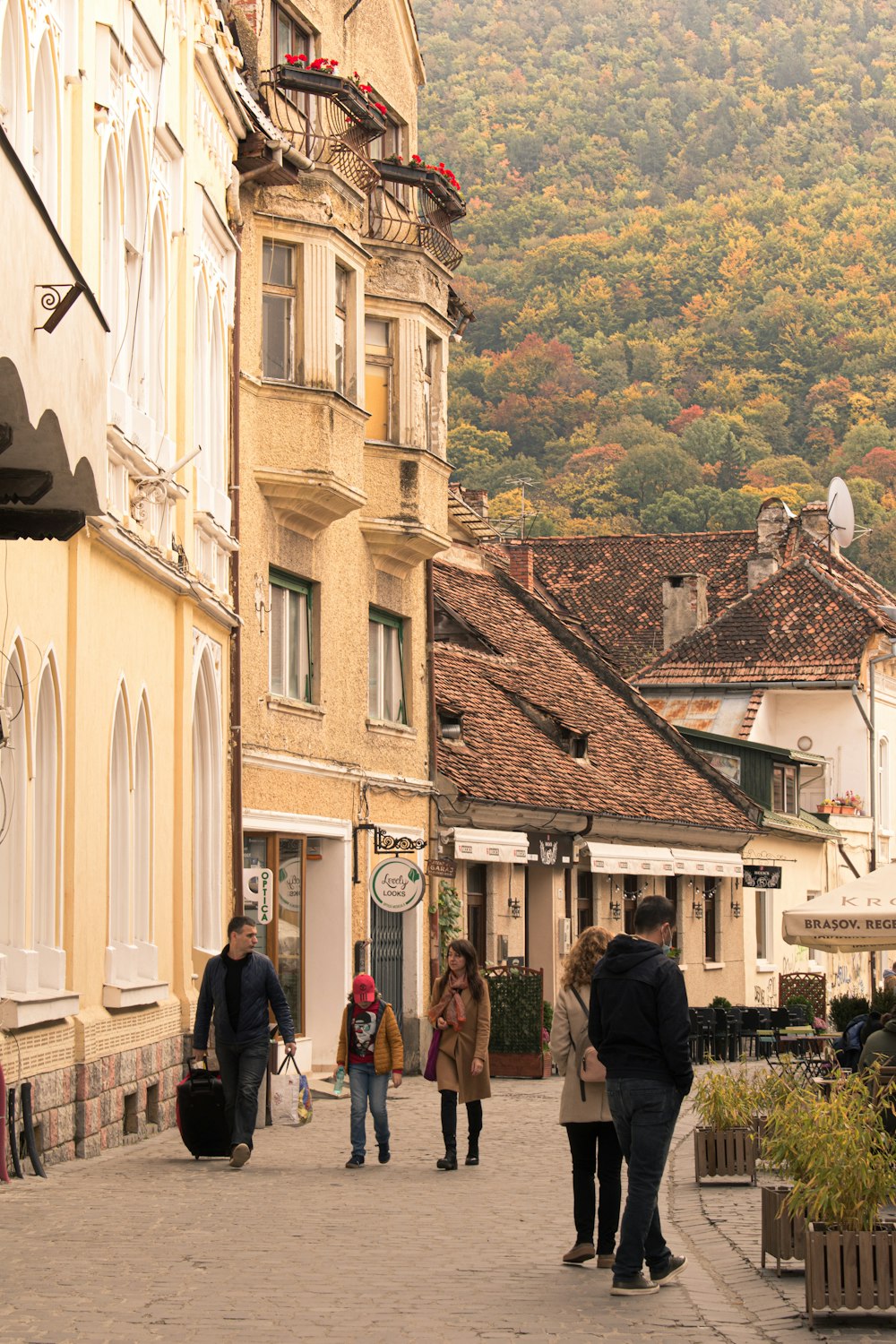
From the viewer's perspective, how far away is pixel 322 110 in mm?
24719

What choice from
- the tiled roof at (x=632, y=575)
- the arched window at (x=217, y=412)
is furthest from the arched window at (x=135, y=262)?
the tiled roof at (x=632, y=575)

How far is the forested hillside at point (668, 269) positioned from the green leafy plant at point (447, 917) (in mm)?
46904

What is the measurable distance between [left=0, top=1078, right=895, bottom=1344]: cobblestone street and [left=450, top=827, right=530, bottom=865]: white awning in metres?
12.2

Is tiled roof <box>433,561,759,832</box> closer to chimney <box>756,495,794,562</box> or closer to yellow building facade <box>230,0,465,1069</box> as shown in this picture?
yellow building facade <box>230,0,465,1069</box>

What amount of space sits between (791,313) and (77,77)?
3126 inches

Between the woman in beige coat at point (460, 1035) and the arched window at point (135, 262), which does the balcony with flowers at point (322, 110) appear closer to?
the arched window at point (135, 262)

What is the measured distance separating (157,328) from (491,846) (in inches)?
474

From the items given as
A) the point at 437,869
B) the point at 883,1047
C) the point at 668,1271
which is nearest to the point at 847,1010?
the point at 437,869

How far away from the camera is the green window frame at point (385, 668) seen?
2778 centimetres

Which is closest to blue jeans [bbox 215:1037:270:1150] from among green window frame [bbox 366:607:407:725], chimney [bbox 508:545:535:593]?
green window frame [bbox 366:607:407:725]

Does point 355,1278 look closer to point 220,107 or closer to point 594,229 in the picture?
point 220,107

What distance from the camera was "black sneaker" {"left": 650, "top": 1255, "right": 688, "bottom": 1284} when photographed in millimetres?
10438

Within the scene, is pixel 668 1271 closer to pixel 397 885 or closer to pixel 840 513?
pixel 397 885

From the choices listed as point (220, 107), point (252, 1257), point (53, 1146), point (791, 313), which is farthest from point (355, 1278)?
point (791, 313)
